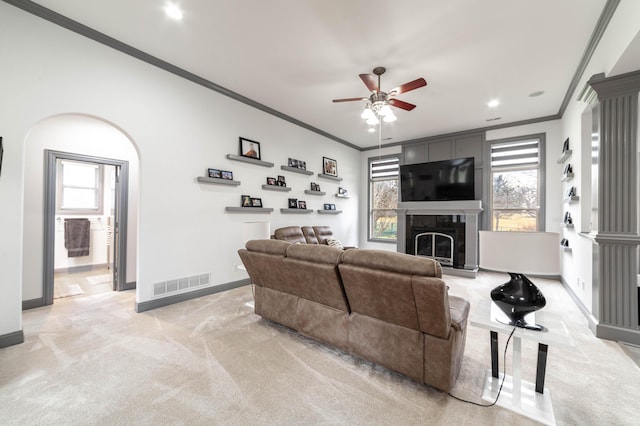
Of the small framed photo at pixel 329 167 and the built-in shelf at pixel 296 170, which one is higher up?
the small framed photo at pixel 329 167

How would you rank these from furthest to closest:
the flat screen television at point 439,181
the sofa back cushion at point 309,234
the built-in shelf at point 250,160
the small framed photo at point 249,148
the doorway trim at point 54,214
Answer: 1. the flat screen television at point 439,181
2. the sofa back cushion at point 309,234
3. the small framed photo at point 249,148
4. the built-in shelf at point 250,160
5. the doorway trim at point 54,214

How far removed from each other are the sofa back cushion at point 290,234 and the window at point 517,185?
4112 millimetres

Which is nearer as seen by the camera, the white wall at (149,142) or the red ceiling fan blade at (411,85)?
the white wall at (149,142)

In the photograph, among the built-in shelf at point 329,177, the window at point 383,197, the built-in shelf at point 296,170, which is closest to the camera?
the built-in shelf at point 296,170

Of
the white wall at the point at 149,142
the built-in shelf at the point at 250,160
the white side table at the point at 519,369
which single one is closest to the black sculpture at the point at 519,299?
the white side table at the point at 519,369

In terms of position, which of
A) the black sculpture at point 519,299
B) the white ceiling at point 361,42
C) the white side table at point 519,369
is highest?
the white ceiling at point 361,42

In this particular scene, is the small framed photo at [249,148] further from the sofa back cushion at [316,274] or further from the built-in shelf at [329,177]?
the sofa back cushion at [316,274]

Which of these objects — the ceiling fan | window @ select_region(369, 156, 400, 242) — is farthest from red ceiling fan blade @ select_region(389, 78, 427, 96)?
window @ select_region(369, 156, 400, 242)

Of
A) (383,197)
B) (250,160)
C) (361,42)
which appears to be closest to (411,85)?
(361,42)

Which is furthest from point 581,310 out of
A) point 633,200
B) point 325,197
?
point 325,197

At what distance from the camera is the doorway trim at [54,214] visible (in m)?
3.47

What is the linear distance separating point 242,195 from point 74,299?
267cm

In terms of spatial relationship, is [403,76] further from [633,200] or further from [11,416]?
[11,416]

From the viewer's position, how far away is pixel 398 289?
173 cm
